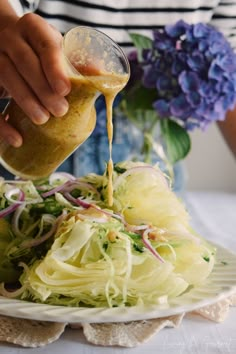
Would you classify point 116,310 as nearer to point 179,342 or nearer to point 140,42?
point 179,342

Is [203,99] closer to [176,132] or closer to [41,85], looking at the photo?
[176,132]

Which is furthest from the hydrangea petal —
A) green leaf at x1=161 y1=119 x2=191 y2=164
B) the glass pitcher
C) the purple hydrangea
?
the glass pitcher

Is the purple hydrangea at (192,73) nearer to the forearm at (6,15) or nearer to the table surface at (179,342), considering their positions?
the forearm at (6,15)

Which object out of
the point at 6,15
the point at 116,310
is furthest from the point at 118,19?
the point at 116,310

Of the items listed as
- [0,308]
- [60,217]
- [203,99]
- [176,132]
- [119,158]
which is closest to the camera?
[0,308]

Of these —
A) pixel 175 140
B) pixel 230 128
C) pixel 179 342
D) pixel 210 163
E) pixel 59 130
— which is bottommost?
pixel 210 163

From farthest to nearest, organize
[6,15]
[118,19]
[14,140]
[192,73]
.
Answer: [118,19]
[192,73]
[6,15]
[14,140]

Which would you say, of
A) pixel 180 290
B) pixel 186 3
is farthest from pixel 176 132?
pixel 180 290
